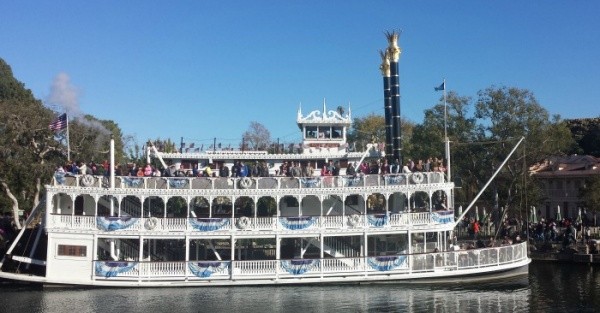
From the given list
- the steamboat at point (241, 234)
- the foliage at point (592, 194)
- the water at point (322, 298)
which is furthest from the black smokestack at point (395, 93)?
the foliage at point (592, 194)

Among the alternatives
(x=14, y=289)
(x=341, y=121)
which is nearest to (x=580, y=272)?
(x=341, y=121)

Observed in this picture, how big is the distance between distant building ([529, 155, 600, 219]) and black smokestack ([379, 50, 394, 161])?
3141 centimetres

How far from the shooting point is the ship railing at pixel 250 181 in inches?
1086

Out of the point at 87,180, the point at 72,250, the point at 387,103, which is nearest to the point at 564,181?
the point at 387,103

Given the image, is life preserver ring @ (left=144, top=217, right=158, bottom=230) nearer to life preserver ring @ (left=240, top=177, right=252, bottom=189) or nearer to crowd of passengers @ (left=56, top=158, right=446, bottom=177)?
crowd of passengers @ (left=56, top=158, right=446, bottom=177)

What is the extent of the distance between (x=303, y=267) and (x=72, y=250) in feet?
33.8

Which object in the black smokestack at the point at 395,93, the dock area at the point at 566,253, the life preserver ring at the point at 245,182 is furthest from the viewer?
the dock area at the point at 566,253

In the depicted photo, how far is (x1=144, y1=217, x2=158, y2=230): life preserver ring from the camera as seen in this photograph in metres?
27.4

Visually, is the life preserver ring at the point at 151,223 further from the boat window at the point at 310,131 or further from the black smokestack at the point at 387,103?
the black smokestack at the point at 387,103

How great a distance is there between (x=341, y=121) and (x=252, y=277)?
11.8 metres

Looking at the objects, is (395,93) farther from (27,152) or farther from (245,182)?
(27,152)

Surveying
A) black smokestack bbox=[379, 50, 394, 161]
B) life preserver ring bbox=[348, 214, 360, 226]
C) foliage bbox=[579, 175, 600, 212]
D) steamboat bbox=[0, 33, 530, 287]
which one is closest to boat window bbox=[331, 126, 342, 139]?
black smokestack bbox=[379, 50, 394, 161]

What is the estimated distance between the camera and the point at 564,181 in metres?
61.9

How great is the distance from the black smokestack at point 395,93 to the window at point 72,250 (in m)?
16.2
